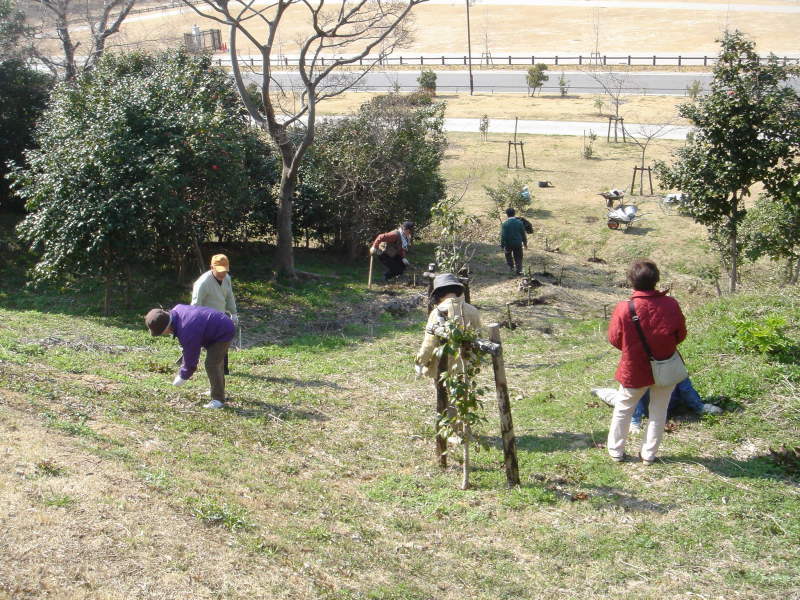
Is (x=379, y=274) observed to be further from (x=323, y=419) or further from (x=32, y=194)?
(x=323, y=419)

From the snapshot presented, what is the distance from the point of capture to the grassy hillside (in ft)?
16.0

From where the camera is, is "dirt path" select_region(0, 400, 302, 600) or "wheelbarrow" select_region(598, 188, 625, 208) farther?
"wheelbarrow" select_region(598, 188, 625, 208)

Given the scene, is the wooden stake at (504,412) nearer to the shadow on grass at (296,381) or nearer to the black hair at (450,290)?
the black hair at (450,290)

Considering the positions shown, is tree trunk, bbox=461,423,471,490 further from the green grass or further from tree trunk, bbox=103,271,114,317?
tree trunk, bbox=103,271,114,317

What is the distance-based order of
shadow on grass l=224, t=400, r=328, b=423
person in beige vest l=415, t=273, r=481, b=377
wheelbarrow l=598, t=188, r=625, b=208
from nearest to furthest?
1. person in beige vest l=415, t=273, r=481, b=377
2. shadow on grass l=224, t=400, r=328, b=423
3. wheelbarrow l=598, t=188, r=625, b=208

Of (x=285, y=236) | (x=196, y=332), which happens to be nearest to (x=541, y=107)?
(x=285, y=236)

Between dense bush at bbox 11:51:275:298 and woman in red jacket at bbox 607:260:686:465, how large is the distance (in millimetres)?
8659

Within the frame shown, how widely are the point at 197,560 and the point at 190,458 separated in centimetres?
193

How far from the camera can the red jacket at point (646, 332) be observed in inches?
241

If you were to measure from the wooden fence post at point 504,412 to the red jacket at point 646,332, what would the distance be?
0.99 metres

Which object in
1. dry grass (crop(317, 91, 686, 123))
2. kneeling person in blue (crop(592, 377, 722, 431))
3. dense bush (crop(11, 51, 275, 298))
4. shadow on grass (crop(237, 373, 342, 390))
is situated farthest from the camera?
dry grass (crop(317, 91, 686, 123))

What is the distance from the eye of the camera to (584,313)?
A: 43.1 feet

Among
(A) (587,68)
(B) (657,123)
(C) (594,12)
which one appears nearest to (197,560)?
(B) (657,123)

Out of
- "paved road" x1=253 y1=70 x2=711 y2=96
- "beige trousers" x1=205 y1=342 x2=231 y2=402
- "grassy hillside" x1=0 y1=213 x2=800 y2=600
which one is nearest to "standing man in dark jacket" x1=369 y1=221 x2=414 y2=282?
"grassy hillside" x1=0 y1=213 x2=800 y2=600
